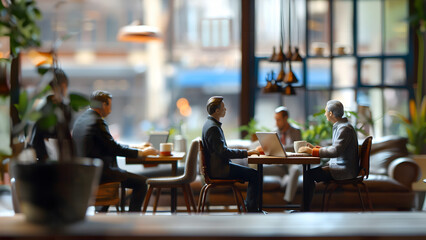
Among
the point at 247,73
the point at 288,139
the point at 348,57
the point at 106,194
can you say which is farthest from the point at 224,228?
the point at 348,57

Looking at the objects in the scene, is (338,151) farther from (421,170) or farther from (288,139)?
(421,170)

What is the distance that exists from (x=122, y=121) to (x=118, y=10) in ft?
14.6

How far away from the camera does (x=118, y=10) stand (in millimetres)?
19062

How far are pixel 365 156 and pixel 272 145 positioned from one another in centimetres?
92

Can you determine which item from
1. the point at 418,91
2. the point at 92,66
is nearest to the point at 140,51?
Result: the point at 92,66

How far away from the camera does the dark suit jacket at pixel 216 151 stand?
4.48 metres

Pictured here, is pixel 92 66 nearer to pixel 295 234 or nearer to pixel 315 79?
pixel 315 79

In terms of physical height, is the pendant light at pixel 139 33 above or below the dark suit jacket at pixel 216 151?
above

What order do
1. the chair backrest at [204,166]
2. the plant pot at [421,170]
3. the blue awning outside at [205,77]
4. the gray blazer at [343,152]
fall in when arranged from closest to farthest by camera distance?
the gray blazer at [343,152], the chair backrest at [204,166], the plant pot at [421,170], the blue awning outside at [205,77]

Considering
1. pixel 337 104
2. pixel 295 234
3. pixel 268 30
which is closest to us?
pixel 295 234

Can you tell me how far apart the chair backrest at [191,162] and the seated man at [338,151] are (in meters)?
0.91

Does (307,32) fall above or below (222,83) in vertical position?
above

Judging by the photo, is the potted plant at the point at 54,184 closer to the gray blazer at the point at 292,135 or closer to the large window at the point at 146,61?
the gray blazer at the point at 292,135

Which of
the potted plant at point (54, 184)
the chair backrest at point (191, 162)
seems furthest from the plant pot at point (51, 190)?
the chair backrest at point (191, 162)
